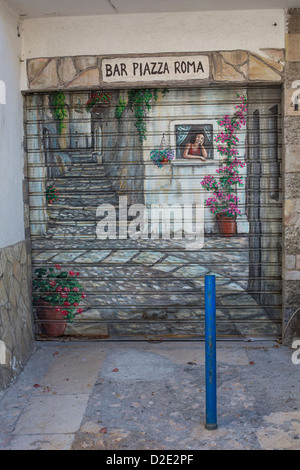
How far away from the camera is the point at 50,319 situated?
607 centimetres

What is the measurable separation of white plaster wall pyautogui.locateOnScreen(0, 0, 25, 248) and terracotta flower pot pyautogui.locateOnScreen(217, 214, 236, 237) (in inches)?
86.6

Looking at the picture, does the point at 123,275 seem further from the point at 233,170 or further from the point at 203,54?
the point at 203,54

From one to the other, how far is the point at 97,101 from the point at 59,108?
0.44m

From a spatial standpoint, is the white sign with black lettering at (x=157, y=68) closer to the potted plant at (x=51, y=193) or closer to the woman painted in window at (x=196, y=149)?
the woman painted in window at (x=196, y=149)

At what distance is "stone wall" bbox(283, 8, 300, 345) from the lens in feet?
18.2

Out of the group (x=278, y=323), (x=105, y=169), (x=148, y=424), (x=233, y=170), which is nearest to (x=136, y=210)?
(x=105, y=169)

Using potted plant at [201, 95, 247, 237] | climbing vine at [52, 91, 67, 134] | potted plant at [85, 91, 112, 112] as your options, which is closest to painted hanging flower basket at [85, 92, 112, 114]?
potted plant at [85, 91, 112, 112]

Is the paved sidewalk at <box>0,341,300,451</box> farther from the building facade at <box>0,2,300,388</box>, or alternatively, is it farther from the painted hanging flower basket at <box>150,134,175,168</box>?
the painted hanging flower basket at <box>150,134,175,168</box>

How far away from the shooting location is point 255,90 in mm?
5766

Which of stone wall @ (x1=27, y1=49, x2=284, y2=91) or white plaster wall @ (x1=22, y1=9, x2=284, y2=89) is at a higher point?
white plaster wall @ (x1=22, y1=9, x2=284, y2=89)

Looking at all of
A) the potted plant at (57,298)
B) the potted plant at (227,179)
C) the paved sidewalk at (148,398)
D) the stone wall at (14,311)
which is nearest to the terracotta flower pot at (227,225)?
the potted plant at (227,179)

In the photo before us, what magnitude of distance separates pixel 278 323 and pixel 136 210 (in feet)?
6.66

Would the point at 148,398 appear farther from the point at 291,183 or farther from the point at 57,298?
the point at 291,183

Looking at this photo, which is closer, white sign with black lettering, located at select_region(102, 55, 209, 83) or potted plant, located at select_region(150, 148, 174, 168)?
white sign with black lettering, located at select_region(102, 55, 209, 83)
